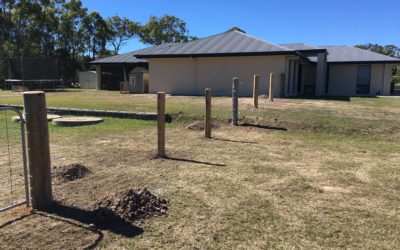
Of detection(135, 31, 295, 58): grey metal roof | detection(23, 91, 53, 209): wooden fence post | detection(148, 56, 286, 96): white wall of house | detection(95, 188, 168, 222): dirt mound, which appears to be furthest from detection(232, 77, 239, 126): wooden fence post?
detection(148, 56, 286, 96): white wall of house

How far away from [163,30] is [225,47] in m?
39.4

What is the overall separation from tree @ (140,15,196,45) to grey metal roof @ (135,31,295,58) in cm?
3555

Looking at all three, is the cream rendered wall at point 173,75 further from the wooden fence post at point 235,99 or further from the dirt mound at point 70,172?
the dirt mound at point 70,172

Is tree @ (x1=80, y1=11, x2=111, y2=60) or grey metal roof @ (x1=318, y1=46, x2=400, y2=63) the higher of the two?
tree @ (x1=80, y1=11, x2=111, y2=60)

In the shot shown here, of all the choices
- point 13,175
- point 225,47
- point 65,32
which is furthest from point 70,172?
point 65,32

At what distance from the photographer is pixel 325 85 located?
26406 millimetres

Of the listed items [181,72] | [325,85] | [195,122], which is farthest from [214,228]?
[325,85]

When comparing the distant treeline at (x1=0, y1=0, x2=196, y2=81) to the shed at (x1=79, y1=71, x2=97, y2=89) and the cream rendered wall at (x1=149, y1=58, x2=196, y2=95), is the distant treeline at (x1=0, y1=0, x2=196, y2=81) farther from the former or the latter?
the cream rendered wall at (x1=149, y1=58, x2=196, y2=95)

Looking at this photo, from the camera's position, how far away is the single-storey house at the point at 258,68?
19.9 m

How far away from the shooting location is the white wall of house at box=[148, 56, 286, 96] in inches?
784

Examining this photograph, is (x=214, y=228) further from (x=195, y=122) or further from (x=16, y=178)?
(x=195, y=122)

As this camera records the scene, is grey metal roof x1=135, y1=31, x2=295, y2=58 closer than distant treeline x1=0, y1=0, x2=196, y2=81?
Yes

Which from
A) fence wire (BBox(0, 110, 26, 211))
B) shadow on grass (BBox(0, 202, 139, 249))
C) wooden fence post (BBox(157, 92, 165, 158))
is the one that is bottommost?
shadow on grass (BBox(0, 202, 139, 249))

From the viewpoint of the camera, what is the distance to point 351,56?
26.5 metres
